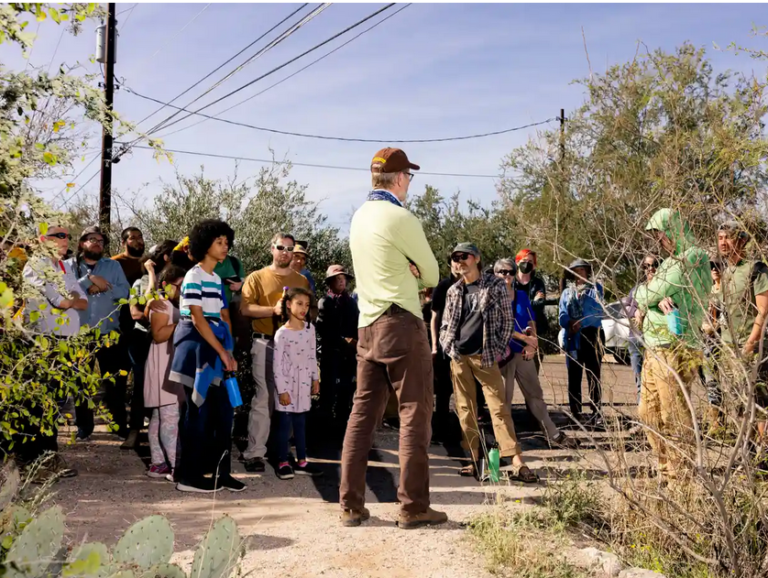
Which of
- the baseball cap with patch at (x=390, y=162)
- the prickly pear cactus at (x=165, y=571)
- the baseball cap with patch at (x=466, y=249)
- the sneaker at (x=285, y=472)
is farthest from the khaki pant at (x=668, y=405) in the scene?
the sneaker at (x=285, y=472)

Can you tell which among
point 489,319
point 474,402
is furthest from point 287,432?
point 489,319

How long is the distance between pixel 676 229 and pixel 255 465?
13.5 ft

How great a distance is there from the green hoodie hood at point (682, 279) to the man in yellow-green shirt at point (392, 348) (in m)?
1.36

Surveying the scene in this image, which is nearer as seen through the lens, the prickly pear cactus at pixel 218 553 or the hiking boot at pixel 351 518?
the prickly pear cactus at pixel 218 553

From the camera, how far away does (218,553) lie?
10.8 ft

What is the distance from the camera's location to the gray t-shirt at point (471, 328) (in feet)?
21.7

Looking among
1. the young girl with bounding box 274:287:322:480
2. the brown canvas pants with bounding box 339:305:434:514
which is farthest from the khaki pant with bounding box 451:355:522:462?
the brown canvas pants with bounding box 339:305:434:514

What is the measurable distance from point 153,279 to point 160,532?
13.3 feet

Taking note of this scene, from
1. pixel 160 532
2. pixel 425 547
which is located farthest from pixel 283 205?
pixel 160 532

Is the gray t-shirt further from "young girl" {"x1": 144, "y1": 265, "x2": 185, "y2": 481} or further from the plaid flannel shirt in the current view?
"young girl" {"x1": 144, "y1": 265, "x2": 185, "y2": 481}

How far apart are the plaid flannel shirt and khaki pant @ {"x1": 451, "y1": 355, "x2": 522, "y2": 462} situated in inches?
3.6

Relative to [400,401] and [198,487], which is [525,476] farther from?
[198,487]

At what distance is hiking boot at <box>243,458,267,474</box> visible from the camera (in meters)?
6.79

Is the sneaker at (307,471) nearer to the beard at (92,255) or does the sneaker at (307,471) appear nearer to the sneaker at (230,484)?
the sneaker at (230,484)
